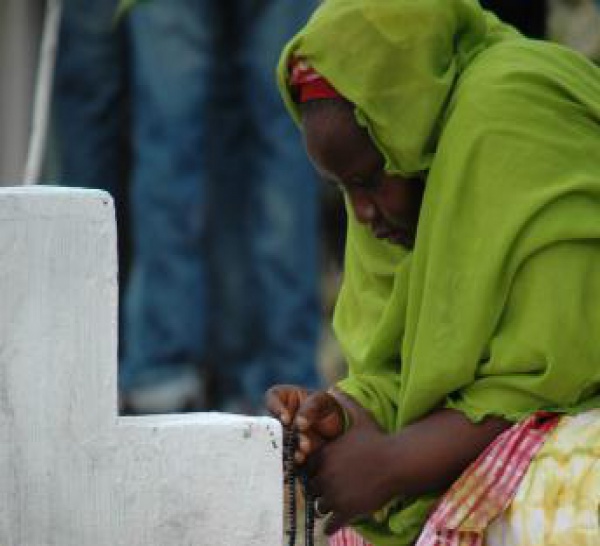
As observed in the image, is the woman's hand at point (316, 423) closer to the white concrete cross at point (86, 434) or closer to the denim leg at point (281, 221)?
the white concrete cross at point (86, 434)

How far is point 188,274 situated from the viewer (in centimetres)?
590

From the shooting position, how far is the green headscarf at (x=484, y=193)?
3.31m

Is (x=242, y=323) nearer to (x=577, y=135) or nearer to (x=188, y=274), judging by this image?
(x=188, y=274)

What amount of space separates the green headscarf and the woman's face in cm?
4

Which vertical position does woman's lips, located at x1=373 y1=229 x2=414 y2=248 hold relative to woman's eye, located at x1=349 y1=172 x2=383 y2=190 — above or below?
below

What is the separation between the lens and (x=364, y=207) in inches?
137

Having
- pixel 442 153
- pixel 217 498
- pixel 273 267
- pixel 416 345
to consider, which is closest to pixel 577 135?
pixel 442 153

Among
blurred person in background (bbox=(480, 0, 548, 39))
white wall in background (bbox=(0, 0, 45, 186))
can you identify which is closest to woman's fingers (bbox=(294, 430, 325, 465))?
blurred person in background (bbox=(480, 0, 548, 39))

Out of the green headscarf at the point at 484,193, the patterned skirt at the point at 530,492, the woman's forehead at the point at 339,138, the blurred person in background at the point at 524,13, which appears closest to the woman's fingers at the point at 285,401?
the green headscarf at the point at 484,193

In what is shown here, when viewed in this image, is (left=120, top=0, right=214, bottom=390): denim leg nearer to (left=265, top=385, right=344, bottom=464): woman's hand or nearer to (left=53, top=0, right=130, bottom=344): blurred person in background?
(left=53, top=0, right=130, bottom=344): blurred person in background

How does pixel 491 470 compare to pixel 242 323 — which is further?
pixel 242 323

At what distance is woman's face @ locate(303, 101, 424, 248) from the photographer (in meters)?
3.41

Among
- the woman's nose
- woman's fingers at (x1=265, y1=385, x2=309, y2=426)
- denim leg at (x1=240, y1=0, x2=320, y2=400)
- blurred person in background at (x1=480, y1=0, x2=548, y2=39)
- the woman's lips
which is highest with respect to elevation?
the woman's nose

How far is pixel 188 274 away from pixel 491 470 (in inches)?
105
